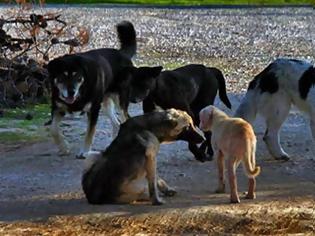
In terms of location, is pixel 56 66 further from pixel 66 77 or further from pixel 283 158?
pixel 283 158

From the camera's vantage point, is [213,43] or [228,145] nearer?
[228,145]

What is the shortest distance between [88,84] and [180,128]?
2.77 meters

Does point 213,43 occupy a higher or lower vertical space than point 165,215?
lower

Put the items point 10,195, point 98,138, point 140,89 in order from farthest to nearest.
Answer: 1. point 98,138
2. point 140,89
3. point 10,195

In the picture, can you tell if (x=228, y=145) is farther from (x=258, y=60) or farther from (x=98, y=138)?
(x=258, y=60)

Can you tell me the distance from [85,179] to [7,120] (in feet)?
18.4

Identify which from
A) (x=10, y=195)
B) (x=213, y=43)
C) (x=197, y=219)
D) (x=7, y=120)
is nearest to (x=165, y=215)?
(x=197, y=219)

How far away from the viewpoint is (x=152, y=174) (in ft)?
31.6

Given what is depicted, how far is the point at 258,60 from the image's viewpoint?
24031 millimetres

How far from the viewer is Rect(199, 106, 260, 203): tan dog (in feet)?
31.1

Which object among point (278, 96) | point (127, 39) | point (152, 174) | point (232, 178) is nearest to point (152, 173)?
point (152, 174)

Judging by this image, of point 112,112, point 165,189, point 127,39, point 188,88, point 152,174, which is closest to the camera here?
point 152,174

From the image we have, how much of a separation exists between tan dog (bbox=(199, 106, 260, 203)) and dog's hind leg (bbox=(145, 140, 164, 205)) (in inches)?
24.8

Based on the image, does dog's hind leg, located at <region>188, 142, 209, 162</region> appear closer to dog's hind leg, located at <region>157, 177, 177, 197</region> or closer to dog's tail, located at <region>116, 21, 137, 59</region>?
dog's hind leg, located at <region>157, 177, 177, 197</region>
